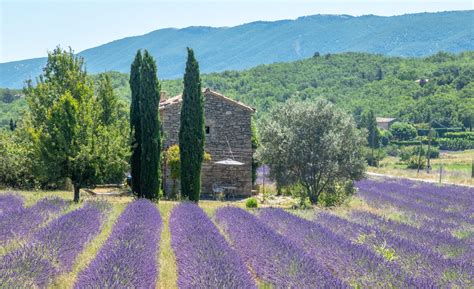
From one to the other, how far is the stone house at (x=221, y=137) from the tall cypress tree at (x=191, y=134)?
13.9ft

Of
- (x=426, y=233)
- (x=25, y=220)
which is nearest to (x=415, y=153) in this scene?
(x=426, y=233)

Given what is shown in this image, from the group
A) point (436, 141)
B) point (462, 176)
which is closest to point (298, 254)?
point (462, 176)

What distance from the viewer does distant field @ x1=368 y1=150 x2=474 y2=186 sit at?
3811 centimetres

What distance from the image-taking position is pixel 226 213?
49.1ft

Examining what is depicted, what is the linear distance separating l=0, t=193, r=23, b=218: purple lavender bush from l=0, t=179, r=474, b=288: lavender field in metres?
0.03

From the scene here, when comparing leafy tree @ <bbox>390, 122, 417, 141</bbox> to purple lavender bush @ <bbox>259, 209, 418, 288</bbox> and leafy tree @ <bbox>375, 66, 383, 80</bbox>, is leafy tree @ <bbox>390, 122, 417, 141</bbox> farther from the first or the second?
purple lavender bush @ <bbox>259, 209, 418, 288</bbox>

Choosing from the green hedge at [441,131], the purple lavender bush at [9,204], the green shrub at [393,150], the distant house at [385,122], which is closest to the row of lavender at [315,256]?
the purple lavender bush at [9,204]

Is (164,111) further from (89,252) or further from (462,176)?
(462,176)

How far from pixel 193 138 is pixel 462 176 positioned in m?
24.5

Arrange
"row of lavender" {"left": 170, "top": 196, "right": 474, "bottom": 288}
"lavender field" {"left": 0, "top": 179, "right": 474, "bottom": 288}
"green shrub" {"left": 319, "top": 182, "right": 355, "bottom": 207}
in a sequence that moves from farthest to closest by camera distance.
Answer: "green shrub" {"left": 319, "top": 182, "right": 355, "bottom": 207}, "row of lavender" {"left": 170, "top": 196, "right": 474, "bottom": 288}, "lavender field" {"left": 0, "top": 179, "right": 474, "bottom": 288}

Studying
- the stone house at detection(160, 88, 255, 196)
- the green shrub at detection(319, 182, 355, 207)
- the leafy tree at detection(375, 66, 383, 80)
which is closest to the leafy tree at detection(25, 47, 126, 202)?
the stone house at detection(160, 88, 255, 196)

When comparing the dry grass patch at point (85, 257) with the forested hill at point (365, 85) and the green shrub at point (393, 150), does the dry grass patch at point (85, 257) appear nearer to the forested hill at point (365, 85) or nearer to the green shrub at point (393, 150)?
the green shrub at point (393, 150)

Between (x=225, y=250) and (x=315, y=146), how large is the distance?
37.7 ft

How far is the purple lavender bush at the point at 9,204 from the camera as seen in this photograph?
12.5 metres
